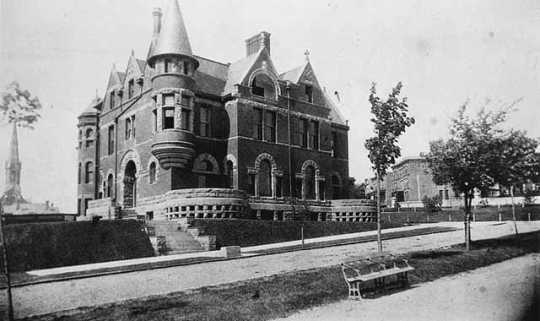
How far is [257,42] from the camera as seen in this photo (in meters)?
37.8

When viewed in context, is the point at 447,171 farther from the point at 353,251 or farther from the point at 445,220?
the point at 445,220

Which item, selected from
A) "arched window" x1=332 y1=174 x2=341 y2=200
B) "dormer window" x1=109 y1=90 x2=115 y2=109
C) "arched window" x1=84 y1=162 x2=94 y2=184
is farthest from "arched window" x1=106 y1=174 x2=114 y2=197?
"arched window" x1=332 y1=174 x2=341 y2=200

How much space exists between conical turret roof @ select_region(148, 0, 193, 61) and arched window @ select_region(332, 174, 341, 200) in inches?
705

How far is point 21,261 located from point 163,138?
12.3 meters

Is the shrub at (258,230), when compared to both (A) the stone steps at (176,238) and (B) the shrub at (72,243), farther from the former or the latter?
(B) the shrub at (72,243)

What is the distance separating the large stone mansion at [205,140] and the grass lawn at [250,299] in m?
13.6

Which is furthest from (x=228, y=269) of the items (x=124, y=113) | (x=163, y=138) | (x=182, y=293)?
(x=124, y=113)

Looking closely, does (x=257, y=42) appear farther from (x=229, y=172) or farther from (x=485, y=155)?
(x=485, y=155)

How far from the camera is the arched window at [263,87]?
3403 cm

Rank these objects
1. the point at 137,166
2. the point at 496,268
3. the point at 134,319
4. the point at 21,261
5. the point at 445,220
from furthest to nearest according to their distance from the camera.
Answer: the point at 445,220, the point at 137,166, the point at 21,261, the point at 496,268, the point at 134,319

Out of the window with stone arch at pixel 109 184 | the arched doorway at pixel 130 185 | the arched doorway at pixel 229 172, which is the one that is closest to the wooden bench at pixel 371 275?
the arched doorway at pixel 229 172

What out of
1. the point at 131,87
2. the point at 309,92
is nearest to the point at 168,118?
the point at 131,87

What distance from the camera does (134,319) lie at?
9.70 m

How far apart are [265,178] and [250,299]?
22648mm
